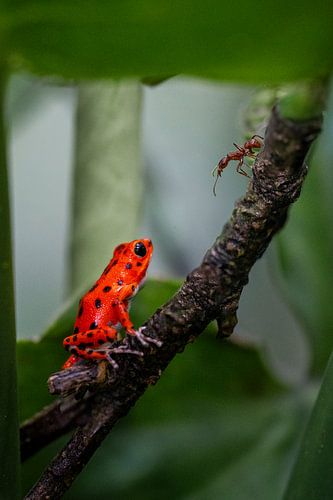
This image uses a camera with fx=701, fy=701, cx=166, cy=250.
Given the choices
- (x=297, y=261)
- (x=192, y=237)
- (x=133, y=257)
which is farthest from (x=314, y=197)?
(x=192, y=237)

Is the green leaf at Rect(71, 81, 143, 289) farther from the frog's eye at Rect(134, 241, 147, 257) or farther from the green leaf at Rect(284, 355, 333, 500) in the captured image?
the green leaf at Rect(284, 355, 333, 500)

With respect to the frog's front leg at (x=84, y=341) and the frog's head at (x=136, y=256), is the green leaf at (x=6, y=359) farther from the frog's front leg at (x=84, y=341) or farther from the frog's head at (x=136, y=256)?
the frog's head at (x=136, y=256)

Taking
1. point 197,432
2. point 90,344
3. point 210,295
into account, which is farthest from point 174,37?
point 197,432

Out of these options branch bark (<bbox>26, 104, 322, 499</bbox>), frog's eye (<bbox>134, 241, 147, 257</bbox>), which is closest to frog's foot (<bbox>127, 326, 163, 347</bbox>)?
branch bark (<bbox>26, 104, 322, 499</bbox>)

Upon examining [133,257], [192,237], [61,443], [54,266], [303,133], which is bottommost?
[54,266]

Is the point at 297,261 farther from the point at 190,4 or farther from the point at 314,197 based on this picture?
the point at 190,4

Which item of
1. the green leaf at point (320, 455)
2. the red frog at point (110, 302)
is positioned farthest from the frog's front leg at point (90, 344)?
the green leaf at point (320, 455)
